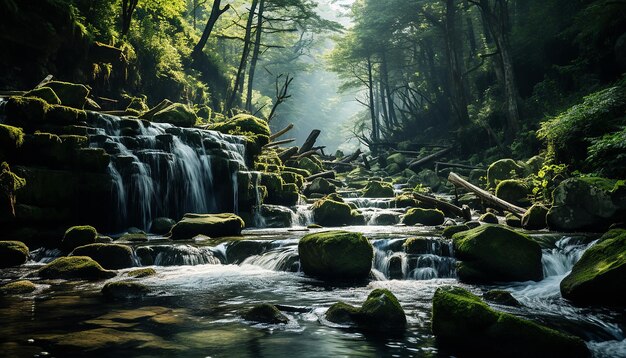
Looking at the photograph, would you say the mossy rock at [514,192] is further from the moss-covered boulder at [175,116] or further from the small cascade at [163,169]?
the moss-covered boulder at [175,116]

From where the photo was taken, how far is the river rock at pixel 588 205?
30.5 feet

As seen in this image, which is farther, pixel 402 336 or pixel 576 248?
pixel 576 248

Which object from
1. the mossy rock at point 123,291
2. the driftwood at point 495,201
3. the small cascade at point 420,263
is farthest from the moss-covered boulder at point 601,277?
the driftwood at point 495,201

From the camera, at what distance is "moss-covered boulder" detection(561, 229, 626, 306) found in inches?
221

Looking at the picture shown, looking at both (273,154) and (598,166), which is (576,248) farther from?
(273,154)

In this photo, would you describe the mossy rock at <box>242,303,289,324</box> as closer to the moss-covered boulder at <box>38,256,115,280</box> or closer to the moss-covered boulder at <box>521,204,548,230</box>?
the moss-covered boulder at <box>38,256,115,280</box>

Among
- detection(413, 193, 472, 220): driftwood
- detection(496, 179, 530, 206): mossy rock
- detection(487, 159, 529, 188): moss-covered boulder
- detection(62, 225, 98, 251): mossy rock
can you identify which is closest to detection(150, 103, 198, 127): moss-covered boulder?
detection(62, 225, 98, 251): mossy rock

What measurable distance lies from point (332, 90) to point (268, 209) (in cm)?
7515

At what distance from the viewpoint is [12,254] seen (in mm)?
8469

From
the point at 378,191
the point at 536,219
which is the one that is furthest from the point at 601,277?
the point at 378,191

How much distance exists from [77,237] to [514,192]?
12492 millimetres

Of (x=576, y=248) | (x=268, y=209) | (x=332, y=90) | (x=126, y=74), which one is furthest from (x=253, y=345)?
(x=332, y=90)

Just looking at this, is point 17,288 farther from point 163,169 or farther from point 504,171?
point 504,171

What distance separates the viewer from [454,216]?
15.0m
